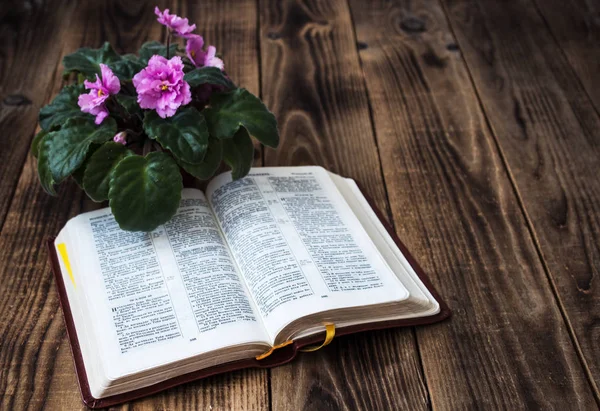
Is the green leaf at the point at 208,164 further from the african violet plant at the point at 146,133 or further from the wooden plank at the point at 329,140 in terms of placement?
the wooden plank at the point at 329,140

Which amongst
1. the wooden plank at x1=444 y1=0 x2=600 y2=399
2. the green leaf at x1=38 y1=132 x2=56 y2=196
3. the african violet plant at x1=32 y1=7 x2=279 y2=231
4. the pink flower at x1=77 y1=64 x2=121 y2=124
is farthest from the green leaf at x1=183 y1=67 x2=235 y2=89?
the wooden plank at x1=444 y1=0 x2=600 y2=399

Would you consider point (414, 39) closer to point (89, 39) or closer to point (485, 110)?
point (485, 110)

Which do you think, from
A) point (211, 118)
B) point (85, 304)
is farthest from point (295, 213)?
point (85, 304)

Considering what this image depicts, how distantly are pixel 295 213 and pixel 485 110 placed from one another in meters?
0.56

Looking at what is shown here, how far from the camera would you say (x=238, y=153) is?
1026 millimetres

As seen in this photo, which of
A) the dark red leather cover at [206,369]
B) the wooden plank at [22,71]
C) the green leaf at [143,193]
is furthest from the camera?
the wooden plank at [22,71]

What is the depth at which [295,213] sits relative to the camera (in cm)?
102

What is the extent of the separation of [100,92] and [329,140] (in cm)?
46

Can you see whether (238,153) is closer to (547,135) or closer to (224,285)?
(224,285)

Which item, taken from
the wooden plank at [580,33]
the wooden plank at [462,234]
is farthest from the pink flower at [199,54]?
the wooden plank at [580,33]

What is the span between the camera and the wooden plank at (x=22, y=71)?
122 centimetres

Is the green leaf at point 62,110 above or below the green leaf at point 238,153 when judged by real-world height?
above

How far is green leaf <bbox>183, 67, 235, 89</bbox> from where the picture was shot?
1005 mm

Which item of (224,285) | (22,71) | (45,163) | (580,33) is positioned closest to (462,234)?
(224,285)
